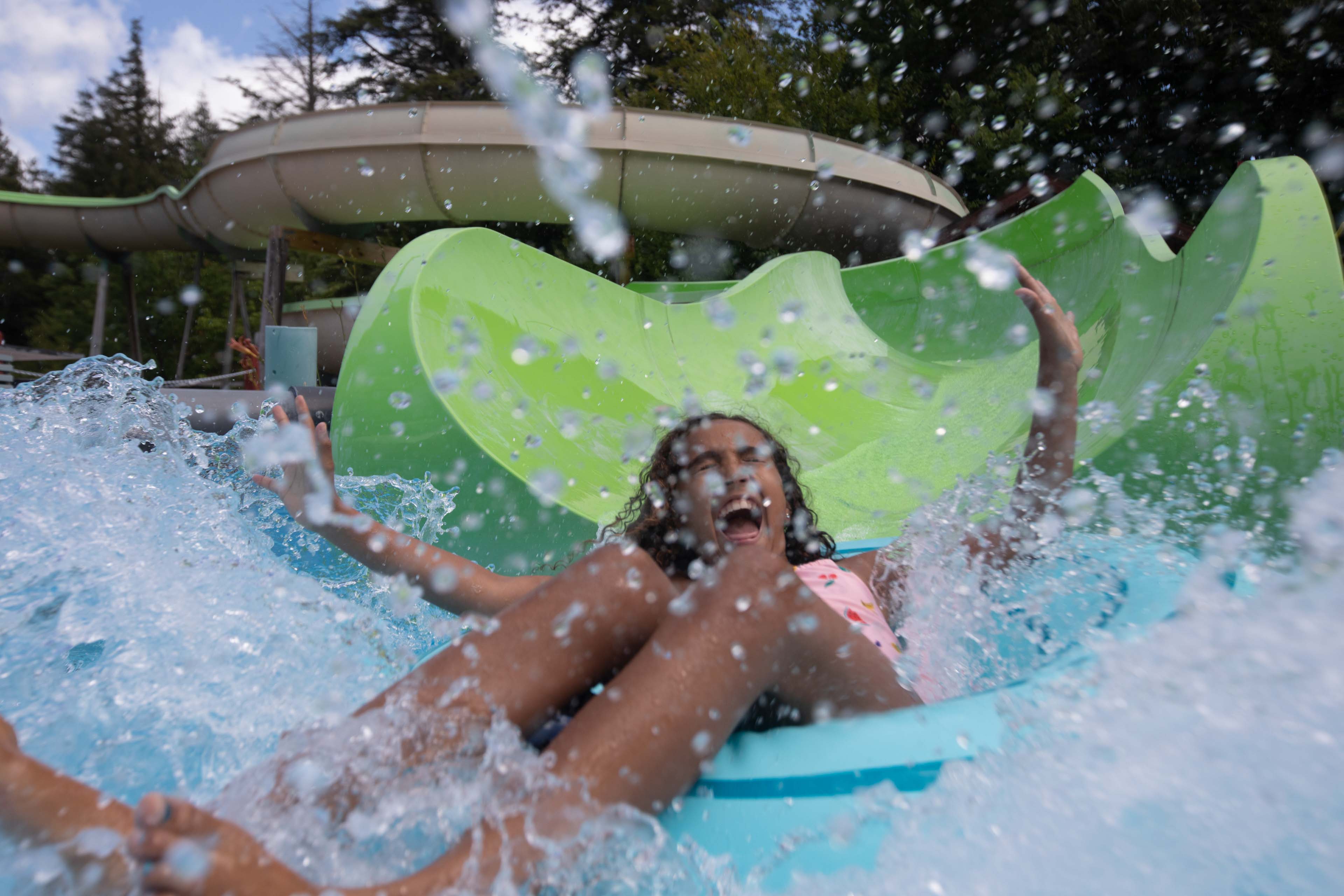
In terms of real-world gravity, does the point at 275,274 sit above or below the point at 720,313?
below

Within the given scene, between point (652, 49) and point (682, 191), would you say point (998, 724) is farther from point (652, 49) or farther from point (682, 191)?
point (652, 49)

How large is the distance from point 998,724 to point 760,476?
601mm

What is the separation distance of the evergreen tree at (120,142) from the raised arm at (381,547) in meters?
18.4

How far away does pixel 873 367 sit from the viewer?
4055mm

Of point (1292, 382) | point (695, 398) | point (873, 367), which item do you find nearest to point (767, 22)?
point (873, 367)

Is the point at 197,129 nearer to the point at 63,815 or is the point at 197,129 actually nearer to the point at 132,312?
the point at 132,312

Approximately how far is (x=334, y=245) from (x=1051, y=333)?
5.58 meters

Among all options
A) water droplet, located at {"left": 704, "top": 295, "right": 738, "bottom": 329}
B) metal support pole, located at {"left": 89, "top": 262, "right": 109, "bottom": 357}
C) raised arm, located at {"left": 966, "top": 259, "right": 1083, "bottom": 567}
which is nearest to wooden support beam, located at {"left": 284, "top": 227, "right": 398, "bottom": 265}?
water droplet, located at {"left": 704, "top": 295, "right": 738, "bottom": 329}

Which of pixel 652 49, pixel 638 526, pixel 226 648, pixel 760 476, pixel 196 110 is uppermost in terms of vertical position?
pixel 652 49

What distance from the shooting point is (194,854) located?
0.66 m

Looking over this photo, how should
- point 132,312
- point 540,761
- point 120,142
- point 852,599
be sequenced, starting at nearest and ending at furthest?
point 540,761
point 852,599
point 132,312
point 120,142

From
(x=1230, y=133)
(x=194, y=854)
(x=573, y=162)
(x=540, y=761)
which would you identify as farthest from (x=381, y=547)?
(x=1230, y=133)

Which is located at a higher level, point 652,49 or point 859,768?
point 652,49

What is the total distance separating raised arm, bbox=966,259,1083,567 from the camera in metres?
1.54
